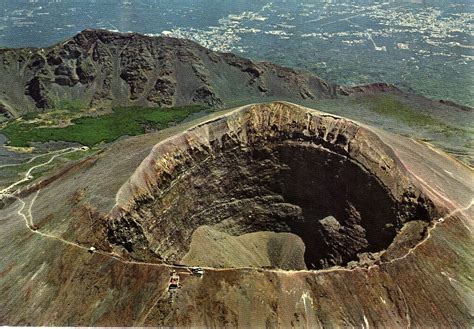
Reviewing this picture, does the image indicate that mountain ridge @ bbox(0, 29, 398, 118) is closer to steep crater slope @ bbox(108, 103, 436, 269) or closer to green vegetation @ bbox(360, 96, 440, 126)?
green vegetation @ bbox(360, 96, 440, 126)

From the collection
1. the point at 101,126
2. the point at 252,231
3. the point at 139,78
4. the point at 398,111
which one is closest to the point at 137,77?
the point at 139,78

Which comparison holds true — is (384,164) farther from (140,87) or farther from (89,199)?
(140,87)

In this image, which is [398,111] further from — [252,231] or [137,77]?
[252,231]

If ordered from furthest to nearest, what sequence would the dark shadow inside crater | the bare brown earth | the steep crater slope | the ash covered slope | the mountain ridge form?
the ash covered slope < the mountain ridge < the dark shadow inside crater < the steep crater slope < the bare brown earth

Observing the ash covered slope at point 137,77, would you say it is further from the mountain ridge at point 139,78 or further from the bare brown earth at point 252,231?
the bare brown earth at point 252,231

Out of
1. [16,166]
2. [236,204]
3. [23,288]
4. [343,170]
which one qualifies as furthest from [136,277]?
[16,166]

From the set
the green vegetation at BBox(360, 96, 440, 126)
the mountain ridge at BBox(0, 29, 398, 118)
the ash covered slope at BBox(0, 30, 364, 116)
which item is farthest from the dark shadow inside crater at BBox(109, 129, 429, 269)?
the mountain ridge at BBox(0, 29, 398, 118)
